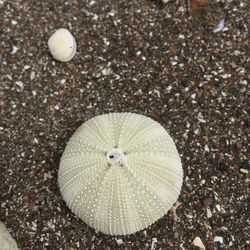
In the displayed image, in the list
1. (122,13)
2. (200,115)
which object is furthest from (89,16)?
(200,115)

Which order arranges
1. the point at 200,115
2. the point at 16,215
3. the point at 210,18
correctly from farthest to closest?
the point at 210,18, the point at 200,115, the point at 16,215

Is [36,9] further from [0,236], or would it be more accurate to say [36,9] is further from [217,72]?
[0,236]

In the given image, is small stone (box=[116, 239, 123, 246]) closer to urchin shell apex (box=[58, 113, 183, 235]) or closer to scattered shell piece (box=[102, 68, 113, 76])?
urchin shell apex (box=[58, 113, 183, 235])

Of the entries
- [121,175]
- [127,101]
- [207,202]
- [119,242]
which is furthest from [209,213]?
[127,101]

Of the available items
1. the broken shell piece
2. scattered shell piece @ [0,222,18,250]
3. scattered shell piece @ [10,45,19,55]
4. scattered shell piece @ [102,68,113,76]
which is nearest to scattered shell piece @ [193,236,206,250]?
scattered shell piece @ [0,222,18,250]

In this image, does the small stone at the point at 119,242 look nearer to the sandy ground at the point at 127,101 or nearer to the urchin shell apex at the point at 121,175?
the sandy ground at the point at 127,101

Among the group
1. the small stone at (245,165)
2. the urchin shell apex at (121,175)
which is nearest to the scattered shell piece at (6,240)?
the urchin shell apex at (121,175)

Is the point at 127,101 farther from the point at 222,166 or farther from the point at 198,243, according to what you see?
the point at 198,243
